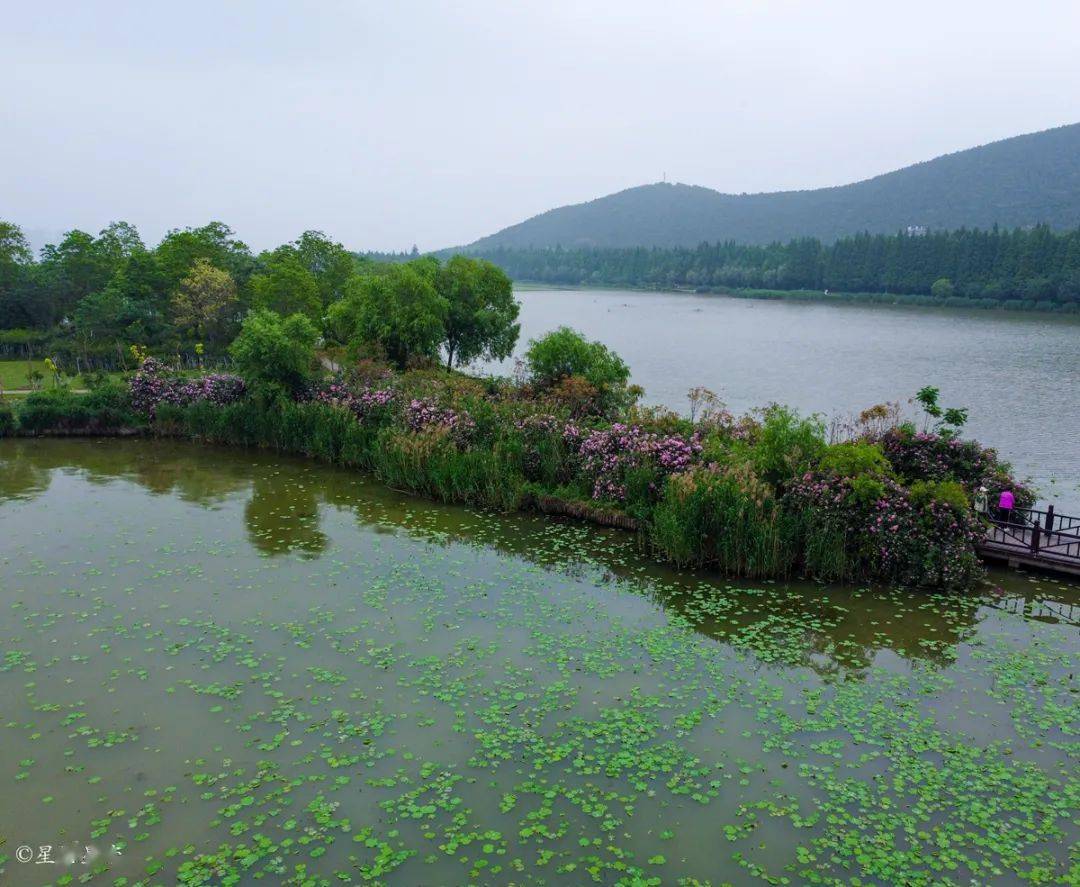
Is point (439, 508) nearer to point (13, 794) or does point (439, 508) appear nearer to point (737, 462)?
point (737, 462)

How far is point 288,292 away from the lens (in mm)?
38875

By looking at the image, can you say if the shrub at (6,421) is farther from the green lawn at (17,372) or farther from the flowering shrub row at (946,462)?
the flowering shrub row at (946,462)

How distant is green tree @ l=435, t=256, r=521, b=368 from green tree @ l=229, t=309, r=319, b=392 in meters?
9.07

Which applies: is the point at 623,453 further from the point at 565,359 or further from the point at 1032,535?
the point at 1032,535

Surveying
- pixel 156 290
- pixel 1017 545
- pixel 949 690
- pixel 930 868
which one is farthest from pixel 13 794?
pixel 156 290

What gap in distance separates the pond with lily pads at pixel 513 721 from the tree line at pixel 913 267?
87237mm

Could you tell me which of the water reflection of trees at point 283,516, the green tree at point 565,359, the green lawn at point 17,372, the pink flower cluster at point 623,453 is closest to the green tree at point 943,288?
the green tree at point 565,359

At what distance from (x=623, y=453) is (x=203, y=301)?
2829 centimetres

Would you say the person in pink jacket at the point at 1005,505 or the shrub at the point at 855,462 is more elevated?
the shrub at the point at 855,462

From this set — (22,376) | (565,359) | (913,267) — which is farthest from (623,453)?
(913,267)

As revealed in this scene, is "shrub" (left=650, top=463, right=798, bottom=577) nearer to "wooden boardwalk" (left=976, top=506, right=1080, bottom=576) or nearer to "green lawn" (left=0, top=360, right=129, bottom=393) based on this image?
"wooden boardwalk" (left=976, top=506, right=1080, bottom=576)

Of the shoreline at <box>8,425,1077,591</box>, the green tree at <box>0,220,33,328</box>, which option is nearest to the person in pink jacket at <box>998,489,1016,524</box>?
the shoreline at <box>8,425,1077,591</box>

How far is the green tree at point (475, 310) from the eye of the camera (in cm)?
3719

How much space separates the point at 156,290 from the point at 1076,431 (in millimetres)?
43489
